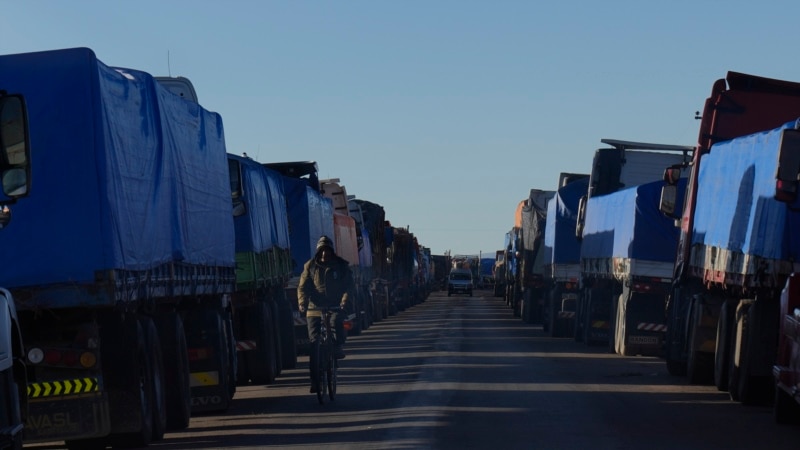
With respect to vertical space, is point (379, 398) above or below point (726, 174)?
below

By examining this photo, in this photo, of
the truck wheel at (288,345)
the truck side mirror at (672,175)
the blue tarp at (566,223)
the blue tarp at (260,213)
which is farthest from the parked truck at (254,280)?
the blue tarp at (566,223)

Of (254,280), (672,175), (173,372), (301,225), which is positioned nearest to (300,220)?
(301,225)

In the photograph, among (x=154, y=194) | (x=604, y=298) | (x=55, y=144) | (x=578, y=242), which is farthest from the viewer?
(x=578, y=242)

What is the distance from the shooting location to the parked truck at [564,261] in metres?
38.7

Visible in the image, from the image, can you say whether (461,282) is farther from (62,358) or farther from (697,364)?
(62,358)

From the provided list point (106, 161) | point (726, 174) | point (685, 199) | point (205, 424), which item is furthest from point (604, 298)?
point (106, 161)

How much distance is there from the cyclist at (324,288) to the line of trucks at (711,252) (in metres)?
4.68

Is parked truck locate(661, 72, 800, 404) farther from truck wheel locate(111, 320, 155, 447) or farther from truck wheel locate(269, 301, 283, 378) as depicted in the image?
truck wheel locate(111, 320, 155, 447)

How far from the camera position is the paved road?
13750 millimetres

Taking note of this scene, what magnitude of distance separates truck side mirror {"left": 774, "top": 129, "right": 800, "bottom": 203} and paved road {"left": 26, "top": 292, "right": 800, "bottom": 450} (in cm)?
235

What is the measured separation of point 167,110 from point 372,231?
39.9m

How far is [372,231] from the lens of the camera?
183 ft

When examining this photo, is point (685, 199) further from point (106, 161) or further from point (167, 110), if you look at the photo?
point (106, 161)

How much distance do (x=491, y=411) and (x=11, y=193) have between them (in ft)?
25.0
